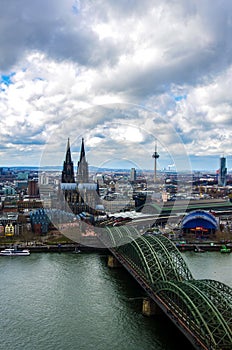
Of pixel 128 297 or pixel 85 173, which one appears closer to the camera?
pixel 128 297

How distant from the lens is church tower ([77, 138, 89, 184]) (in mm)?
24812

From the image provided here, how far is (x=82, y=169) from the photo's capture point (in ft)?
82.9

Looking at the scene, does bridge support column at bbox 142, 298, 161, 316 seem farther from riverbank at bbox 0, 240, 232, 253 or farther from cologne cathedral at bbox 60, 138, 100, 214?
cologne cathedral at bbox 60, 138, 100, 214

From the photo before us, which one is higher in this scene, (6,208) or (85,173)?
(85,173)

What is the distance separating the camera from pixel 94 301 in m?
8.38

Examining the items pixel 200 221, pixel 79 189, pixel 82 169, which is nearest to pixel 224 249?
pixel 200 221

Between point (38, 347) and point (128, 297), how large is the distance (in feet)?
9.47

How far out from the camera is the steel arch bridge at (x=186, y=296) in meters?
5.50

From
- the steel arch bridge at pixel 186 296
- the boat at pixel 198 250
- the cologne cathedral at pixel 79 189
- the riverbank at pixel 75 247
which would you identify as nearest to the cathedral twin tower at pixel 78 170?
the cologne cathedral at pixel 79 189

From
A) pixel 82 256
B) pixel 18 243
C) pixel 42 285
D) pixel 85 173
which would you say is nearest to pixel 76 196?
pixel 85 173

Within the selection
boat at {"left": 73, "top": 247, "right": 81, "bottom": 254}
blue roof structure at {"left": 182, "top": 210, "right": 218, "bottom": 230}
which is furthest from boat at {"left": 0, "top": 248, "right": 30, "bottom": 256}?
blue roof structure at {"left": 182, "top": 210, "right": 218, "bottom": 230}

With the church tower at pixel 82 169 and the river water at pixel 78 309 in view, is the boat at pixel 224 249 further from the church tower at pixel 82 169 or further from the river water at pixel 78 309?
the church tower at pixel 82 169

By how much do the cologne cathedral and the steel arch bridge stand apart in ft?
40.1

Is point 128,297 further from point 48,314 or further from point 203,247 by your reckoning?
point 203,247
